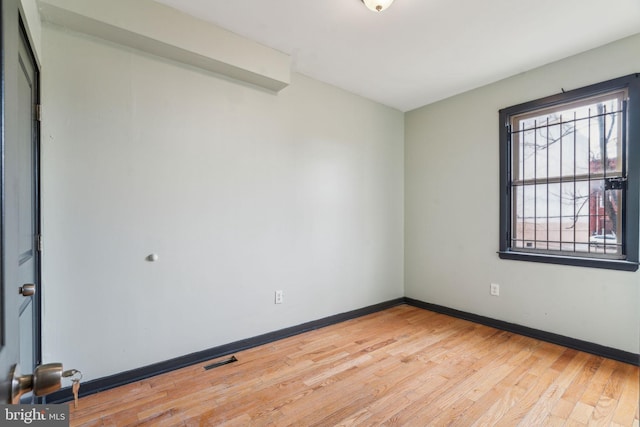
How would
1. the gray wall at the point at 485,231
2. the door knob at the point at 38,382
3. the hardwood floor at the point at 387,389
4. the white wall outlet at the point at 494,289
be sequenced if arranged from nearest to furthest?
the door knob at the point at 38,382
the hardwood floor at the point at 387,389
the gray wall at the point at 485,231
the white wall outlet at the point at 494,289

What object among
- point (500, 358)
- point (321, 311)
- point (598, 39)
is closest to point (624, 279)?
point (500, 358)

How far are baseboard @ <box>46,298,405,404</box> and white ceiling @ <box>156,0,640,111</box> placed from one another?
8.26ft

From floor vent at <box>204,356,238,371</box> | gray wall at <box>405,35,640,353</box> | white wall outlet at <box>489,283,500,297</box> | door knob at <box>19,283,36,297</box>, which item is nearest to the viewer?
door knob at <box>19,283,36,297</box>

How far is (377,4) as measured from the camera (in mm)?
1908

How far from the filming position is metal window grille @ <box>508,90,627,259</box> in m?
2.42

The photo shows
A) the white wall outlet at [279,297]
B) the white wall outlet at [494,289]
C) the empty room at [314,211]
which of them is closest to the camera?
the empty room at [314,211]

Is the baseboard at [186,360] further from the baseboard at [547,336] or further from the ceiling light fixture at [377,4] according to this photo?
the ceiling light fixture at [377,4]

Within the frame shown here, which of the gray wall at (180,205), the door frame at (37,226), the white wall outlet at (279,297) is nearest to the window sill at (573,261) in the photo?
the gray wall at (180,205)

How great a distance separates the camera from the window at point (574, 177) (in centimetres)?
232

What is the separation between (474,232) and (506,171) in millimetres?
713

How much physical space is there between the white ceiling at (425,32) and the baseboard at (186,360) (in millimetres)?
2517

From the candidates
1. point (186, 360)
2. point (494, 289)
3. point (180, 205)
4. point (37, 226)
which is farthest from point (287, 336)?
point (494, 289)

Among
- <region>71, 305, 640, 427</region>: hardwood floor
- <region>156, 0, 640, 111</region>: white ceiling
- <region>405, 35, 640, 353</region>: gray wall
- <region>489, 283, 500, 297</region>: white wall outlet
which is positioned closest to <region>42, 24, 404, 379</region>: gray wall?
<region>71, 305, 640, 427</region>: hardwood floor

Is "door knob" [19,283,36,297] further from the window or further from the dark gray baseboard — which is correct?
the window
